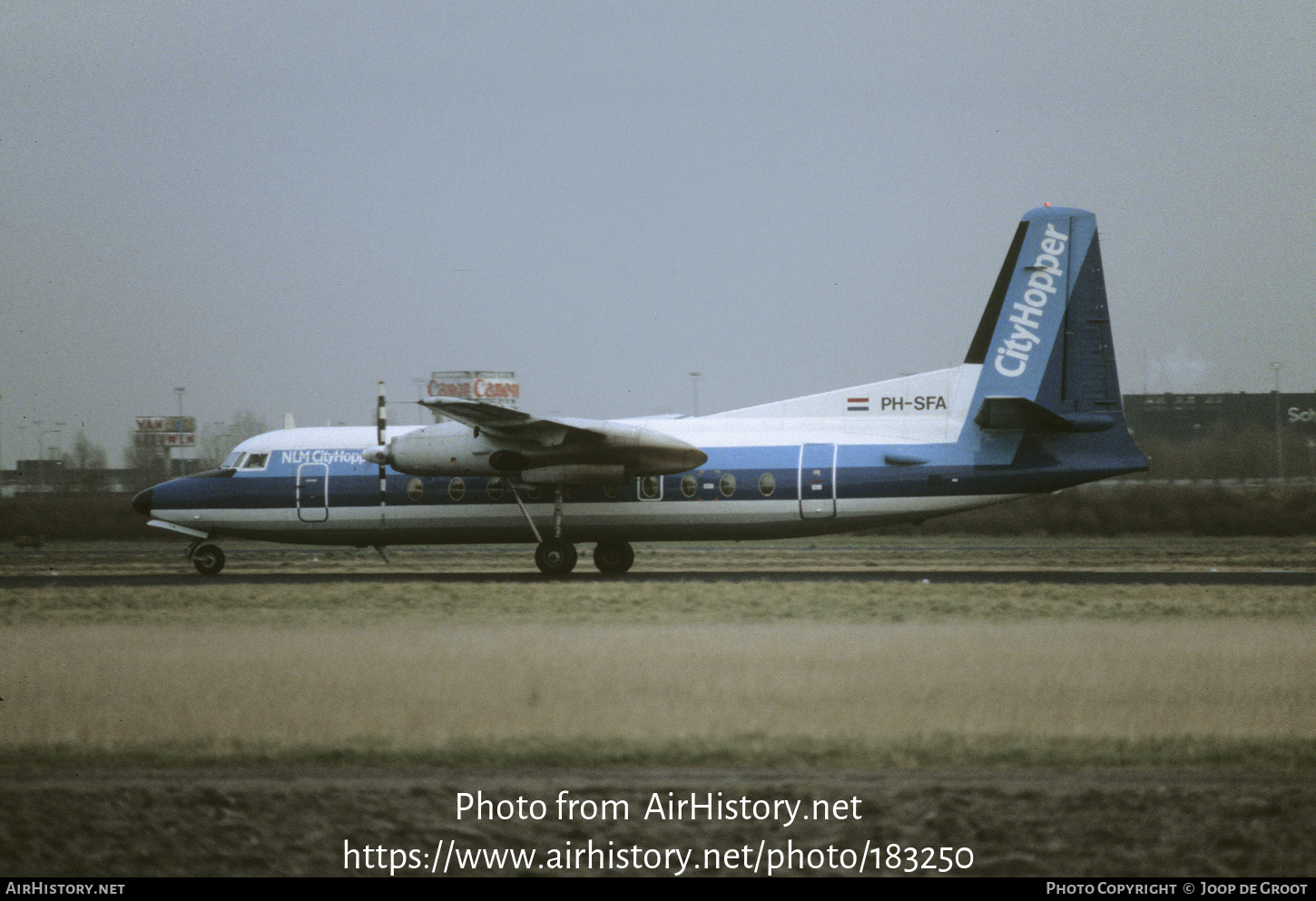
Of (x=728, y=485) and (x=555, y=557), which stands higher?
(x=728, y=485)

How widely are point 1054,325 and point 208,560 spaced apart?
777 inches

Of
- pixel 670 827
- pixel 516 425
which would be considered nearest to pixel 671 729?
pixel 670 827

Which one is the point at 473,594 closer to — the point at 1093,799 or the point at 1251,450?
the point at 1093,799

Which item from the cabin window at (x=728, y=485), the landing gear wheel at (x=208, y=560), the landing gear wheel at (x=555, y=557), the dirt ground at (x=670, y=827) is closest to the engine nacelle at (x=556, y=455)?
the cabin window at (x=728, y=485)

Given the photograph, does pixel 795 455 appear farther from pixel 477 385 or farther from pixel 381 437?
pixel 477 385

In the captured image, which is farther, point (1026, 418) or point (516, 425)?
point (516, 425)

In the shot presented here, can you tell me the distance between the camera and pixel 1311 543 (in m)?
36.1

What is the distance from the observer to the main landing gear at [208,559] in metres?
28.1

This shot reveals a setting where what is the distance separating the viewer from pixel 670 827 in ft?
25.6

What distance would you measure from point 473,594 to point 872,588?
283 inches

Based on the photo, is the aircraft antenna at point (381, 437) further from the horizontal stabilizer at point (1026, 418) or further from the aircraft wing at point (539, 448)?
the horizontal stabilizer at point (1026, 418)

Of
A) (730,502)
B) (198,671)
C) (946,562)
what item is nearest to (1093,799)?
(198,671)

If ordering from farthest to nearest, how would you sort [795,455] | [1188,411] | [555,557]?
[1188,411], [555,557], [795,455]

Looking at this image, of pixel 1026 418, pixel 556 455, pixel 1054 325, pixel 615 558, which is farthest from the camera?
pixel 615 558
